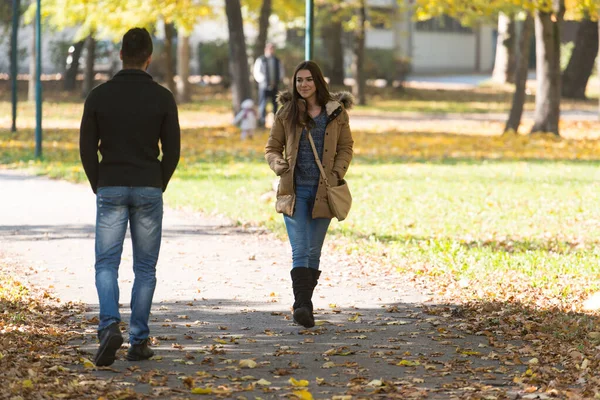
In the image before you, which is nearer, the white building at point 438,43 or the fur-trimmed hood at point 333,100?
the fur-trimmed hood at point 333,100

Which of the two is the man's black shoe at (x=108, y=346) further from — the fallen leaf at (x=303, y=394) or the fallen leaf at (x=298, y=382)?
the fallen leaf at (x=303, y=394)

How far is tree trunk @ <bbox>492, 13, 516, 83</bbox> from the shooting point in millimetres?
45656

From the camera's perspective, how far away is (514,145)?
23.4 m

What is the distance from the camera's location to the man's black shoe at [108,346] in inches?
247

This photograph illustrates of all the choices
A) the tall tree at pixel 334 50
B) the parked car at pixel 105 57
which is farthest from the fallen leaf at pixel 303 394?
the tall tree at pixel 334 50

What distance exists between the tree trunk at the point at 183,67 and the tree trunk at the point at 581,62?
13550 millimetres

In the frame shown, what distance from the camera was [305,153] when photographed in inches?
301

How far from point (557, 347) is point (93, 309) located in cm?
318

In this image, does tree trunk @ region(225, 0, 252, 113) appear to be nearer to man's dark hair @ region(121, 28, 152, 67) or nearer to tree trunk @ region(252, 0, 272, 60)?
tree trunk @ region(252, 0, 272, 60)

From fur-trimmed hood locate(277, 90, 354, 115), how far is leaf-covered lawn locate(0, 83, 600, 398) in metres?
1.69

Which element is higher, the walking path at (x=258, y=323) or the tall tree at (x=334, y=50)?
the tall tree at (x=334, y=50)

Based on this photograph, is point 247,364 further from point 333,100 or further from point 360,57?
point 360,57

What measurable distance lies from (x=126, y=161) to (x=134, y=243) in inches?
19.7

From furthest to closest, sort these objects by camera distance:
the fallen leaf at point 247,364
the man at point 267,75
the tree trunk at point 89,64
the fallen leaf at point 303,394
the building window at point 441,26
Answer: the building window at point 441,26
the tree trunk at point 89,64
the man at point 267,75
the fallen leaf at point 247,364
the fallen leaf at point 303,394
